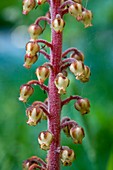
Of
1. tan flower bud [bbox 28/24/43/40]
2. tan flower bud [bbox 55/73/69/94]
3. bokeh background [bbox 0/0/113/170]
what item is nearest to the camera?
tan flower bud [bbox 55/73/69/94]

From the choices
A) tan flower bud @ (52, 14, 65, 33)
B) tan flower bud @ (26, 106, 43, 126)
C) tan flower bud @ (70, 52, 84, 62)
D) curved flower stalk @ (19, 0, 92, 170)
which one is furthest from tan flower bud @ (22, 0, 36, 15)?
tan flower bud @ (26, 106, 43, 126)

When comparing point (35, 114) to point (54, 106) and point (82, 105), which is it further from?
point (82, 105)

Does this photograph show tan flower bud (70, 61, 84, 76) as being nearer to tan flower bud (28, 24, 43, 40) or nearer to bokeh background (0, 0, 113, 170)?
tan flower bud (28, 24, 43, 40)

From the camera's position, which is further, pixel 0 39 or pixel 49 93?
pixel 0 39

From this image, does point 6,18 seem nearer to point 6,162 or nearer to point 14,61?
point 14,61

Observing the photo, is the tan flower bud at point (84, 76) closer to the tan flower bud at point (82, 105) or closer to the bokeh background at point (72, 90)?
the tan flower bud at point (82, 105)

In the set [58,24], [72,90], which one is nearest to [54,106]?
[58,24]

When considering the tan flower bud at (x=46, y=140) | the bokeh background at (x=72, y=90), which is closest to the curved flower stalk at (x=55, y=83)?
the tan flower bud at (x=46, y=140)

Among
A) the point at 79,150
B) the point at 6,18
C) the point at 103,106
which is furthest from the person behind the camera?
the point at 6,18

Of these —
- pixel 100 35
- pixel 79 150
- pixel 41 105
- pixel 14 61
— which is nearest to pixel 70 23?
pixel 100 35
